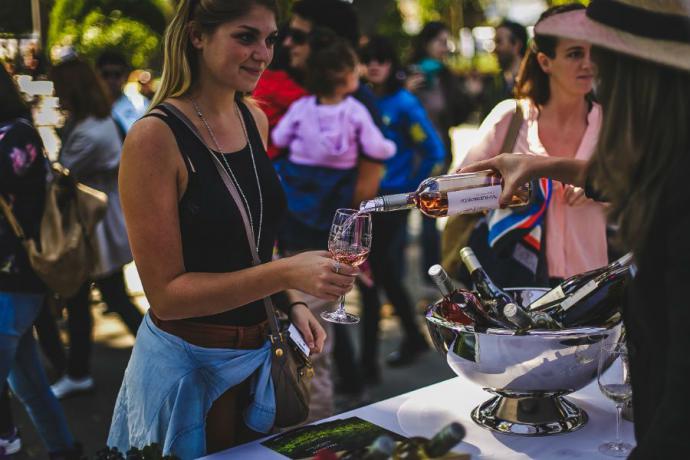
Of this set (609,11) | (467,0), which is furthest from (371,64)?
(467,0)

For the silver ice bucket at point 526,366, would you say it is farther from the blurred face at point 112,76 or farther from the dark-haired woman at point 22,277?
the blurred face at point 112,76

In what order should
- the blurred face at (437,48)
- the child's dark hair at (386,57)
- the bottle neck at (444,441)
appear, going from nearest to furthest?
1. the bottle neck at (444,441)
2. the child's dark hair at (386,57)
3. the blurred face at (437,48)

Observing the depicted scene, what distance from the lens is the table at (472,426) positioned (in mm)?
1642

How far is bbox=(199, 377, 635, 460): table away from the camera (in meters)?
1.64

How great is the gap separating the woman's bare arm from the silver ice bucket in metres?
0.29

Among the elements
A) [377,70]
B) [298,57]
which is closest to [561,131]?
[298,57]

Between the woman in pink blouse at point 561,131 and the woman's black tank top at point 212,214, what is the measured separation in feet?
3.23

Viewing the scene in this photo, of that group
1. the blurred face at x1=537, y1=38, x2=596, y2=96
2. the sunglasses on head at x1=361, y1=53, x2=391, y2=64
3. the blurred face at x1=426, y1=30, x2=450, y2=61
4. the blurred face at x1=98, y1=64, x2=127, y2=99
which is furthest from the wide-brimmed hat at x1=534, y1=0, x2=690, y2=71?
the blurred face at x1=426, y1=30, x2=450, y2=61

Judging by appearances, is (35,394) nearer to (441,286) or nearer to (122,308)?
(122,308)

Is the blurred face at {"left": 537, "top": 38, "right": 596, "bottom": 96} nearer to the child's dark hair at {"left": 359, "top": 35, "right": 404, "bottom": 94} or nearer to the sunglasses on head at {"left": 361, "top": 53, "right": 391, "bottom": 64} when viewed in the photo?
the child's dark hair at {"left": 359, "top": 35, "right": 404, "bottom": 94}

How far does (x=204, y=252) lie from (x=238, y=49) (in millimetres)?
508

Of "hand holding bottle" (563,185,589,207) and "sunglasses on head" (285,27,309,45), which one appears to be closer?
"hand holding bottle" (563,185,589,207)

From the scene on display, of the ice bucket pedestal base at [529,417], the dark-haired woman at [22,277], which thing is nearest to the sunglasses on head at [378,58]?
the dark-haired woman at [22,277]

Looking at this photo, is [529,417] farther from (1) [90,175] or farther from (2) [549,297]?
(1) [90,175]
